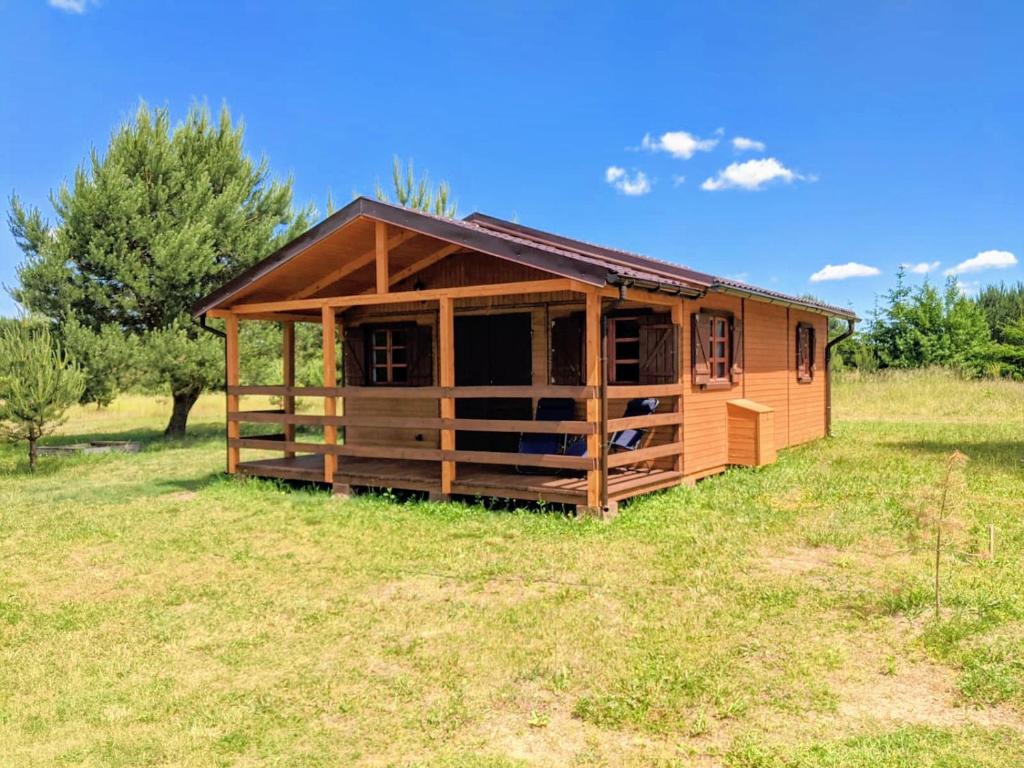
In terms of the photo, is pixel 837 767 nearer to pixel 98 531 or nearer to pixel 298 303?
pixel 98 531

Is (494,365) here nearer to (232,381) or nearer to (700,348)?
(700,348)

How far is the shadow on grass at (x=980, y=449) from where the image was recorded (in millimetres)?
11062

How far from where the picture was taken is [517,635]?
4.48m

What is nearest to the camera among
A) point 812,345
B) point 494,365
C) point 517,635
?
point 517,635

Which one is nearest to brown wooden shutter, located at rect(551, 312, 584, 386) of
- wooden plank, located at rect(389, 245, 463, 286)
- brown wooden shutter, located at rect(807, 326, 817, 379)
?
wooden plank, located at rect(389, 245, 463, 286)

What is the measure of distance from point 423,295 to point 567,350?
240cm

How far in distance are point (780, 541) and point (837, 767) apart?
3.84 meters

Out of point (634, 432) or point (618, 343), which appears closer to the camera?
point (634, 432)

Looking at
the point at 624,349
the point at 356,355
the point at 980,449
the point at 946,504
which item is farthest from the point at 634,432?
the point at 980,449

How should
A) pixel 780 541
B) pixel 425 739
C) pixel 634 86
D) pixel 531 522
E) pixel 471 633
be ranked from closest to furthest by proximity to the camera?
1. pixel 425 739
2. pixel 471 633
3. pixel 780 541
4. pixel 531 522
5. pixel 634 86

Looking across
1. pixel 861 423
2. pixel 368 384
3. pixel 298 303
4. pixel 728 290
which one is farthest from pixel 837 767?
pixel 861 423

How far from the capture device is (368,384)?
1180 centimetres

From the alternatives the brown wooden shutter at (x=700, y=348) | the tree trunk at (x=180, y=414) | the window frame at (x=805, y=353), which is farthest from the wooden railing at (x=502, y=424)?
the tree trunk at (x=180, y=414)

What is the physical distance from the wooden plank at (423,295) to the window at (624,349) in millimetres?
1063
